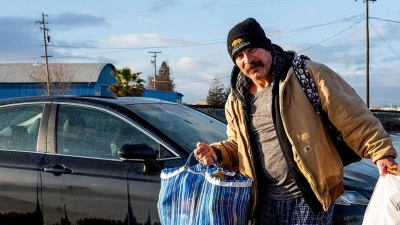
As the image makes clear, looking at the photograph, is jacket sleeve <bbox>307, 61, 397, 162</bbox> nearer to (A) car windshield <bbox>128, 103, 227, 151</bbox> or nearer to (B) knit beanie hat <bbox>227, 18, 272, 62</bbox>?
(B) knit beanie hat <bbox>227, 18, 272, 62</bbox>

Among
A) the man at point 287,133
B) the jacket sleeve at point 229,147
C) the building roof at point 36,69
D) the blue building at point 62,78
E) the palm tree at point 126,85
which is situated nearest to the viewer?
the man at point 287,133

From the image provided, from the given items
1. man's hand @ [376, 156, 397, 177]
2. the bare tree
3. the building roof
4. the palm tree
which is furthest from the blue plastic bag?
the building roof

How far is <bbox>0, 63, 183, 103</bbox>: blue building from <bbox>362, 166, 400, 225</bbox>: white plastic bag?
155 ft

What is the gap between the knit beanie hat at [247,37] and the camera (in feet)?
8.13

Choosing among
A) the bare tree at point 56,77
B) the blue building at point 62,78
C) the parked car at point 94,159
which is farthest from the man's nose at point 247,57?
the blue building at point 62,78

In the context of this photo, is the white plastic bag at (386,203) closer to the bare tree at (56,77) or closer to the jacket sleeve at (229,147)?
the jacket sleeve at (229,147)

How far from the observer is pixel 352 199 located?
3.21 meters

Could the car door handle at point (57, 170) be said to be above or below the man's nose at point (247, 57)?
below

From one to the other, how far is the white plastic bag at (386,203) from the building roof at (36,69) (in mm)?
50397

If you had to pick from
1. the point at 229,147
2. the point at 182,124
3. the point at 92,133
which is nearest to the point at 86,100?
the point at 92,133

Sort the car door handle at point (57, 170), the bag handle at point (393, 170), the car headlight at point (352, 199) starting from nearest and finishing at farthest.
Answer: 1. the bag handle at point (393, 170)
2. the car headlight at point (352, 199)
3. the car door handle at point (57, 170)

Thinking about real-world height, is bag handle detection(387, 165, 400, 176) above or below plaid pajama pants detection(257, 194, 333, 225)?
above

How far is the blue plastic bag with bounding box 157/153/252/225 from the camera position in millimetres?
2504

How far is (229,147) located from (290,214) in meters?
0.54
